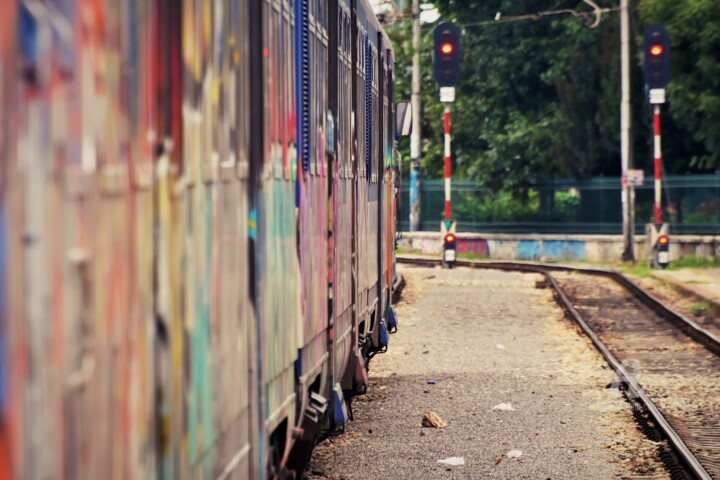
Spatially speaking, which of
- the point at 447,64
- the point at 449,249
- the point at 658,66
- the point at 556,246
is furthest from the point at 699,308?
the point at 556,246

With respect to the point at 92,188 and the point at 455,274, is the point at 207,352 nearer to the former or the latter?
the point at 92,188

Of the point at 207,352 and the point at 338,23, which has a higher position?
the point at 338,23

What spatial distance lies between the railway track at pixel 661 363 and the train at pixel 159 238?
321 centimetres

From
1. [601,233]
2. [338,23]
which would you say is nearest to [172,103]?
[338,23]

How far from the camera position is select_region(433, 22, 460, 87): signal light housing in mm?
29391

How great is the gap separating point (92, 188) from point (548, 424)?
757cm

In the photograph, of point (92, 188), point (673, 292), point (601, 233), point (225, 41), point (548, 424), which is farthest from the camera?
point (601, 233)

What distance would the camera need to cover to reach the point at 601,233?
37688 millimetres

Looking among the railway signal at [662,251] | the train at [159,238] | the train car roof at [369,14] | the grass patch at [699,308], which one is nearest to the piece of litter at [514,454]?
the train at [159,238]

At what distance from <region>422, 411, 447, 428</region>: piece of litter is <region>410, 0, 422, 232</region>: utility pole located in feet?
96.4

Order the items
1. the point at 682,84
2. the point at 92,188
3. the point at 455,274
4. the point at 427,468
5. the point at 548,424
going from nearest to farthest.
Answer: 1. the point at 92,188
2. the point at 427,468
3. the point at 548,424
4. the point at 455,274
5. the point at 682,84

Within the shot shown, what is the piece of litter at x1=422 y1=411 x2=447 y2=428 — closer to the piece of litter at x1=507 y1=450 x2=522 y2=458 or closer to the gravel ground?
the gravel ground

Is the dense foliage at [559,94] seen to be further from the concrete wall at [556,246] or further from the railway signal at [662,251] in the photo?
the railway signal at [662,251]

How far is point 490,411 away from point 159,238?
7.53m
